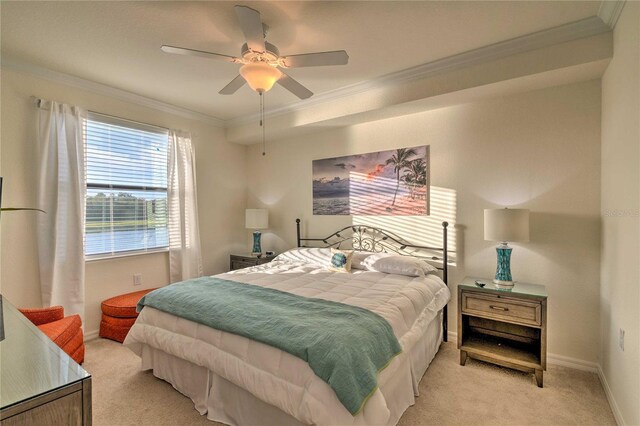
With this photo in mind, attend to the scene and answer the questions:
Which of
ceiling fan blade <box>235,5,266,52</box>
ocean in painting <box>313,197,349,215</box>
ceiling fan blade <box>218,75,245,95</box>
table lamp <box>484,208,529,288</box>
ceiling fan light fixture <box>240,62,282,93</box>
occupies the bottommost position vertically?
table lamp <box>484,208,529,288</box>

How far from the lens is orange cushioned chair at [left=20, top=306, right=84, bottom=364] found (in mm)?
2385

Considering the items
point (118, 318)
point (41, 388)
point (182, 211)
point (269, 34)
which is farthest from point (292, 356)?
point (182, 211)

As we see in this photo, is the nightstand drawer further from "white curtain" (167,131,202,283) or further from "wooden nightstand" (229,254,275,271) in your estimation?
"white curtain" (167,131,202,283)

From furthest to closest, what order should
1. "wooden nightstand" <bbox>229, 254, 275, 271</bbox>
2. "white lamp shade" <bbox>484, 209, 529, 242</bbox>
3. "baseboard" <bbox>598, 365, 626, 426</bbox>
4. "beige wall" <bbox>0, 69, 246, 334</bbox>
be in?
"wooden nightstand" <bbox>229, 254, 275, 271</bbox>
"beige wall" <bbox>0, 69, 246, 334</bbox>
"white lamp shade" <bbox>484, 209, 529, 242</bbox>
"baseboard" <bbox>598, 365, 626, 426</bbox>

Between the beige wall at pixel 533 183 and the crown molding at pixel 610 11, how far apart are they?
61 centimetres

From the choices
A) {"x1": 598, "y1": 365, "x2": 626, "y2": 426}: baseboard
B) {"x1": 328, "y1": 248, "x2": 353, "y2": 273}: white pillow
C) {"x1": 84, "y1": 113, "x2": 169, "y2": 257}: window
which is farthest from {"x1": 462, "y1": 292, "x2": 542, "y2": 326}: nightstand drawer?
{"x1": 84, "y1": 113, "x2": 169, "y2": 257}: window

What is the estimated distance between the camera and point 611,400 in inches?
85.7

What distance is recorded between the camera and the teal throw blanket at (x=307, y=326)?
1.50 meters

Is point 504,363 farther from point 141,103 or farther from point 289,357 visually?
point 141,103

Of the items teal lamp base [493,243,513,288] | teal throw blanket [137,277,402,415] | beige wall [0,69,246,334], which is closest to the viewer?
teal throw blanket [137,277,402,415]

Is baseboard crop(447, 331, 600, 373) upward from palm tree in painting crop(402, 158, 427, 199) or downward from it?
downward

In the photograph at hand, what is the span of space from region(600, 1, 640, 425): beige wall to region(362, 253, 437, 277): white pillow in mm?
1388

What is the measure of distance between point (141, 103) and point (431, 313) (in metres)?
4.06

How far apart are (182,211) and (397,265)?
2.91 meters
